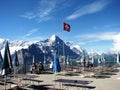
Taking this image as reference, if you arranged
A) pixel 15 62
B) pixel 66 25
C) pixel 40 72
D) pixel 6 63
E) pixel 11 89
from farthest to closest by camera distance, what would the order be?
pixel 40 72
pixel 15 62
pixel 66 25
pixel 11 89
pixel 6 63

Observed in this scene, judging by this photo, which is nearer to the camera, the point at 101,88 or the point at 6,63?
the point at 6,63

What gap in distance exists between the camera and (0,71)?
1695 cm

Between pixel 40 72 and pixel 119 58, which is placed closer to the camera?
pixel 40 72

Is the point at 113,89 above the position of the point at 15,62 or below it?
below

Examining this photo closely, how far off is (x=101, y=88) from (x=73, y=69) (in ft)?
71.2

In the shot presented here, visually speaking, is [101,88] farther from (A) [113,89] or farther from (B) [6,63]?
(B) [6,63]

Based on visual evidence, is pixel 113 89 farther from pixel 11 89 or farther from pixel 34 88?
pixel 11 89

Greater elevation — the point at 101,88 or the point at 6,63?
the point at 6,63

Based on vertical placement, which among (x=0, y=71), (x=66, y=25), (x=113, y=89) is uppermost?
(x=66, y=25)

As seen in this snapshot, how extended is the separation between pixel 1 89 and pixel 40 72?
1558 cm

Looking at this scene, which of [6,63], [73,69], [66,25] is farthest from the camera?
[73,69]

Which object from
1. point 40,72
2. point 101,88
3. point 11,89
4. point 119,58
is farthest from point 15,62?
point 119,58

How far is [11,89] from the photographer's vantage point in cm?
1791

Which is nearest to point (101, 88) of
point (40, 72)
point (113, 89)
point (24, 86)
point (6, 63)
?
point (113, 89)
